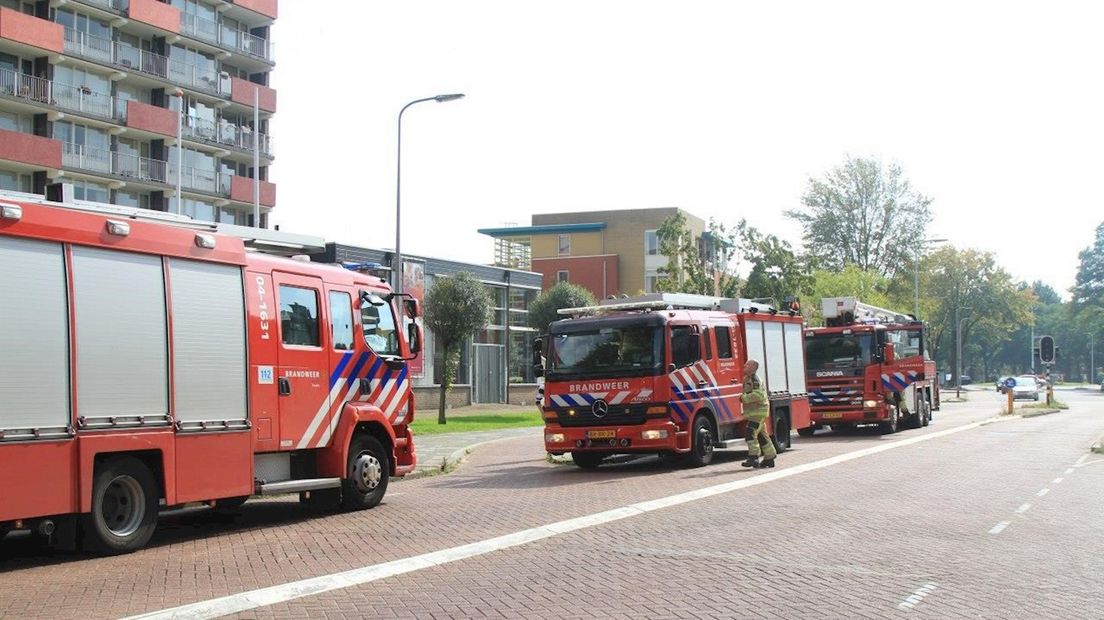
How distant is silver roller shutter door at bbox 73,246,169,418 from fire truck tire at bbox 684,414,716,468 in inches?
396

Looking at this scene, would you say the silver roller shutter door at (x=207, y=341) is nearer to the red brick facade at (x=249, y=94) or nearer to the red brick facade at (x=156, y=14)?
the red brick facade at (x=156, y=14)

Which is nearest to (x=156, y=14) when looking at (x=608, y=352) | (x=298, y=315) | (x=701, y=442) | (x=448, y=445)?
(x=448, y=445)

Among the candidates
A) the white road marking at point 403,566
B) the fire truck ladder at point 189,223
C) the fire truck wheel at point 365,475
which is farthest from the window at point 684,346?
the fire truck ladder at point 189,223

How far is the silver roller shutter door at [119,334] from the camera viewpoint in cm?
975

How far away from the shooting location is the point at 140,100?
50250 mm

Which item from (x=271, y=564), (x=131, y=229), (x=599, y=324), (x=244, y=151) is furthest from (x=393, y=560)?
(x=244, y=151)

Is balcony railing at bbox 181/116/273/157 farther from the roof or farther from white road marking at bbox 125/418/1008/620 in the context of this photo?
white road marking at bbox 125/418/1008/620

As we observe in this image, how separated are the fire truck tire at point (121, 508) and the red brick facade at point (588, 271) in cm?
6405

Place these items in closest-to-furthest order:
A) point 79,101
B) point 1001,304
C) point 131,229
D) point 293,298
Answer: point 131,229 < point 293,298 < point 79,101 < point 1001,304

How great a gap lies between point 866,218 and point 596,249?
59.7 ft

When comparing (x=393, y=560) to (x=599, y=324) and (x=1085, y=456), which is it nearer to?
(x=599, y=324)

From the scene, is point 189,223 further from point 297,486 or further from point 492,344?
point 492,344

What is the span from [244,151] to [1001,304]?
6355cm

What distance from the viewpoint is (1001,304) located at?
300ft
